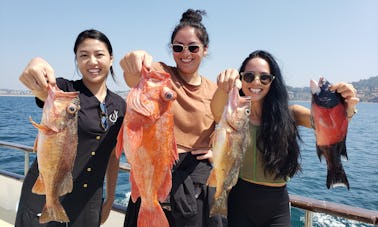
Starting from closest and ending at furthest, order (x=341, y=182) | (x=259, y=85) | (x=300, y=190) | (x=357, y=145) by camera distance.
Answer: (x=341, y=182) → (x=259, y=85) → (x=300, y=190) → (x=357, y=145)

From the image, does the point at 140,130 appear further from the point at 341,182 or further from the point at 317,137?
the point at 341,182

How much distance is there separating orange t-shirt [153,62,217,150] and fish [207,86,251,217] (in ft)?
0.68

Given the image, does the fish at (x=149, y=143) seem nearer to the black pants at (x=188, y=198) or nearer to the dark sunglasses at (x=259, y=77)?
the black pants at (x=188, y=198)

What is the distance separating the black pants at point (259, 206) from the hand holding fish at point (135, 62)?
5.82ft

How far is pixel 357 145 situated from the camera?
32.0 meters

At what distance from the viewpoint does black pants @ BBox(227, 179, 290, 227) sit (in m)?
3.46

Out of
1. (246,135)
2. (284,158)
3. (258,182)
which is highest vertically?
(246,135)

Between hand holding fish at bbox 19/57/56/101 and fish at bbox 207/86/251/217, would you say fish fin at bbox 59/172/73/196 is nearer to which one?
hand holding fish at bbox 19/57/56/101

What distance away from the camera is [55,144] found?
2693mm

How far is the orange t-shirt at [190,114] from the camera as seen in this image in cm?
309

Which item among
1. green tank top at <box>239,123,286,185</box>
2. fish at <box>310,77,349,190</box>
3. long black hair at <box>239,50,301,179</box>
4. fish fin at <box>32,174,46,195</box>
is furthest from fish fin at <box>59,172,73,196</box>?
fish at <box>310,77,349,190</box>

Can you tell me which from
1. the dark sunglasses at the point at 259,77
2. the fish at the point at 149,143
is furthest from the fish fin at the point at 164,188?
the dark sunglasses at the point at 259,77

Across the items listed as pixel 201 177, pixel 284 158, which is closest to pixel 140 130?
pixel 201 177

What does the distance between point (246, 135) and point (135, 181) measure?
126cm
